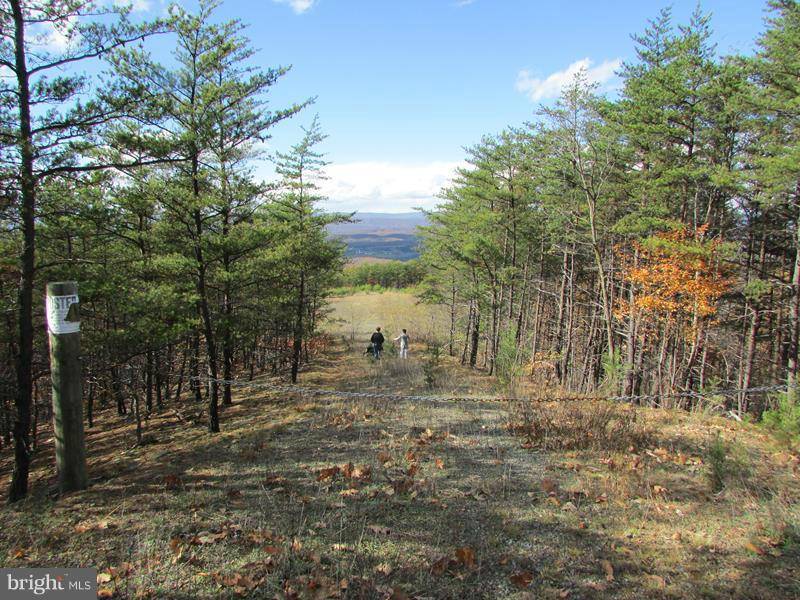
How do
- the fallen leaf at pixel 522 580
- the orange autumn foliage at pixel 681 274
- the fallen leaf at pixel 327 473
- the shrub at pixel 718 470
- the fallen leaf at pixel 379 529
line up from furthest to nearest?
the orange autumn foliage at pixel 681 274, the fallen leaf at pixel 327 473, the shrub at pixel 718 470, the fallen leaf at pixel 379 529, the fallen leaf at pixel 522 580

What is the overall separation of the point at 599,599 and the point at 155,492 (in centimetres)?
416

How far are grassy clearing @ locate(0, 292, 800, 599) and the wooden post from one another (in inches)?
26.1

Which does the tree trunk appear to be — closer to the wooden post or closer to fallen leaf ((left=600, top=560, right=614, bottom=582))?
the wooden post

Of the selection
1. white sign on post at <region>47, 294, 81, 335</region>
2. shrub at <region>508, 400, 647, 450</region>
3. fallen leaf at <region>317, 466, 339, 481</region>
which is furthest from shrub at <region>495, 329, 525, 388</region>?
white sign on post at <region>47, 294, 81, 335</region>

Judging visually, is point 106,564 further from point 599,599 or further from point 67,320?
point 599,599

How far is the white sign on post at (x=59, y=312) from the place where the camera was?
11.3 feet

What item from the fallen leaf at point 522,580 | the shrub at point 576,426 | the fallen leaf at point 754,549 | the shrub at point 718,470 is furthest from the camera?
the shrub at point 576,426

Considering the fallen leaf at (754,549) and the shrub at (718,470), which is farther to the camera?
the shrub at (718,470)

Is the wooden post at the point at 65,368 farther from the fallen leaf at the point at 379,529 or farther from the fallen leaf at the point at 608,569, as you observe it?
the fallen leaf at the point at 608,569

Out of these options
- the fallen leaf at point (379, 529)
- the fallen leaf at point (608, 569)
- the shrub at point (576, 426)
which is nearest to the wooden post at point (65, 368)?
the fallen leaf at point (379, 529)

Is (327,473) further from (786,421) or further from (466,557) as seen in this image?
(786,421)

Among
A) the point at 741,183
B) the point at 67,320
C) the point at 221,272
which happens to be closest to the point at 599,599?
the point at 67,320

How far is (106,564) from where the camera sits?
2.92 meters

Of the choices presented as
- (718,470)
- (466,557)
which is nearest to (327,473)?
(466,557)
